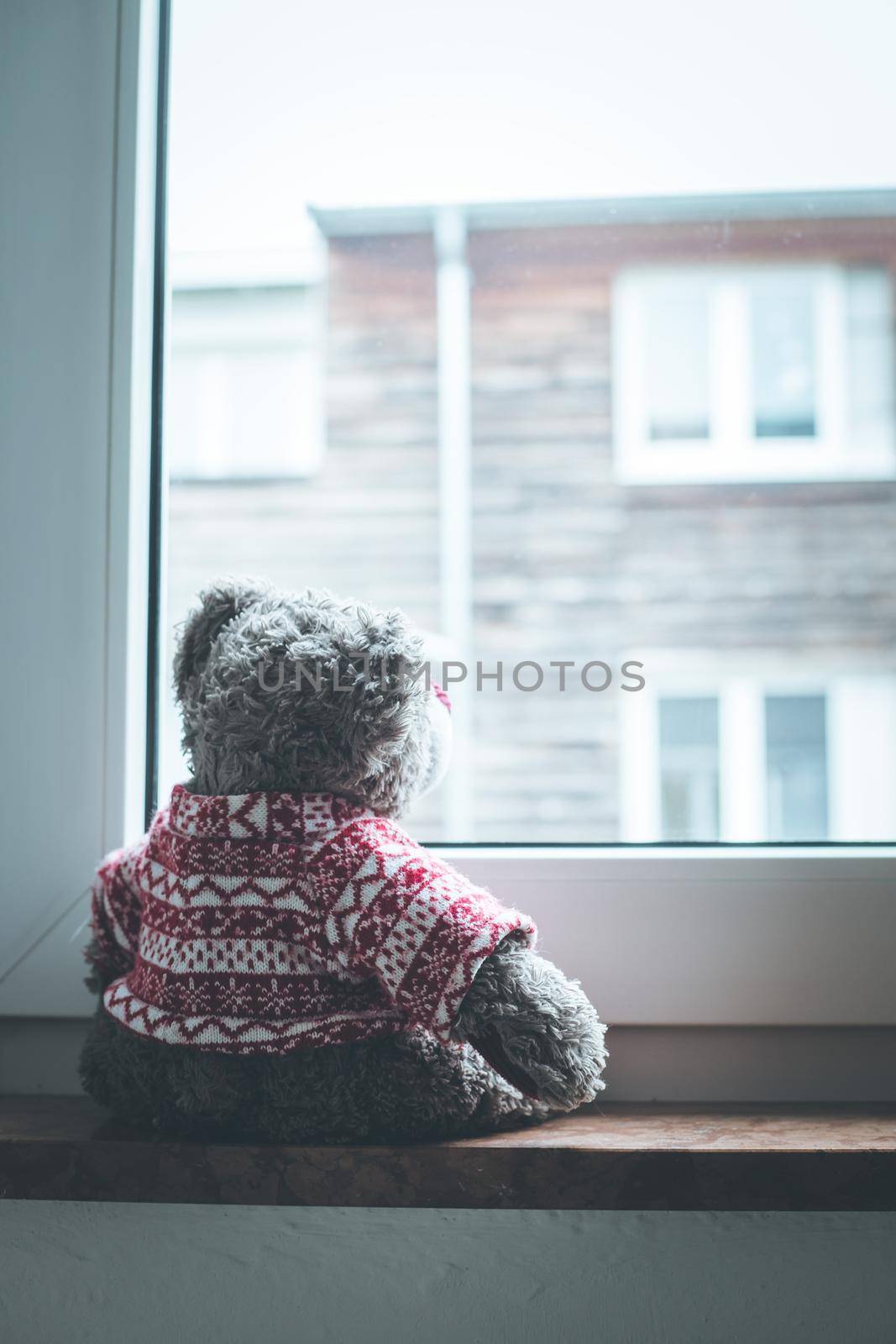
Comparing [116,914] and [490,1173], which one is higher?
[116,914]

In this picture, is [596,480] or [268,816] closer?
[268,816]

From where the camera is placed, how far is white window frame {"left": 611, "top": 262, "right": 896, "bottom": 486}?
1.09m

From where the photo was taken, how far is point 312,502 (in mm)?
1640

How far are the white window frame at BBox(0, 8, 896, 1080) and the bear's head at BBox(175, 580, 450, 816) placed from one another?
139mm

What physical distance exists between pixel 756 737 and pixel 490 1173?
1.57 ft

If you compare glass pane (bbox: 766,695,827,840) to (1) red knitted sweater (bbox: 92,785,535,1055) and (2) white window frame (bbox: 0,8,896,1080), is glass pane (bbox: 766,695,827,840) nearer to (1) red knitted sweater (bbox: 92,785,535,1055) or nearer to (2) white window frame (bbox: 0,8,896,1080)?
(2) white window frame (bbox: 0,8,896,1080)

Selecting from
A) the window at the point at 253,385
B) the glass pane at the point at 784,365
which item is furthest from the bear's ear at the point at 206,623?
the glass pane at the point at 784,365

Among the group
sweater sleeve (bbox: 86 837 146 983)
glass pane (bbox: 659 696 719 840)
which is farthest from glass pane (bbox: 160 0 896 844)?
sweater sleeve (bbox: 86 837 146 983)

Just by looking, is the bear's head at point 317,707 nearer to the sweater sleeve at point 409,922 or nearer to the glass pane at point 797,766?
the sweater sleeve at point 409,922

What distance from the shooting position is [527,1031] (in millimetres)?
444

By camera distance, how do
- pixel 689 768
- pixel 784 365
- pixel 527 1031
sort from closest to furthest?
pixel 527 1031 < pixel 689 768 < pixel 784 365

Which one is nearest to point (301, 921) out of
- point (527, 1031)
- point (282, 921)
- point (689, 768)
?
point (282, 921)

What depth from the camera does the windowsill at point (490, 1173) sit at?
0.48m

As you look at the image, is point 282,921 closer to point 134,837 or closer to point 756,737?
point 134,837
